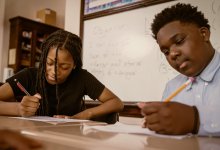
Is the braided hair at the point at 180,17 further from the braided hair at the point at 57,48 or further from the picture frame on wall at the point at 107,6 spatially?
the picture frame on wall at the point at 107,6

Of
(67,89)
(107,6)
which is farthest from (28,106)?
(107,6)

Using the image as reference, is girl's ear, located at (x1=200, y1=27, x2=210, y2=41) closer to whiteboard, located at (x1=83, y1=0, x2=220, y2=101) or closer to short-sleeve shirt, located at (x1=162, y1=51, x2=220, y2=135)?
short-sleeve shirt, located at (x1=162, y1=51, x2=220, y2=135)

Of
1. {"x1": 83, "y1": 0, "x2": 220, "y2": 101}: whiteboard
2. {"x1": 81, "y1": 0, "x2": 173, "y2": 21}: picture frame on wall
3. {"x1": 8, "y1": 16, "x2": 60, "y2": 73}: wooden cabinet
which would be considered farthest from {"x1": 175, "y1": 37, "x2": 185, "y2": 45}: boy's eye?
{"x1": 8, "y1": 16, "x2": 60, "y2": 73}: wooden cabinet

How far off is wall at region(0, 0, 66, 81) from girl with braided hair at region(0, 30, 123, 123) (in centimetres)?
325

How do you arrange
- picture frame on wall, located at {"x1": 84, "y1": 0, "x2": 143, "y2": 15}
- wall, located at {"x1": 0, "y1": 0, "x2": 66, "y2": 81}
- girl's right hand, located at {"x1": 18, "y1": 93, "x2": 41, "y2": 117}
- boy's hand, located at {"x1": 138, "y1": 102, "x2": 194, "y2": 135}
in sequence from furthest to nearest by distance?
1. wall, located at {"x1": 0, "y1": 0, "x2": 66, "y2": 81}
2. picture frame on wall, located at {"x1": 84, "y1": 0, "x2": 143, "y2": 15}
3. girl's right hand, located at {"x1": 18, "y1": 93, "x2": 41, "y2": 117}
4. boy's hand, located at {"x1": 138, "y1": 102, "x2": 194, "y2": 135}

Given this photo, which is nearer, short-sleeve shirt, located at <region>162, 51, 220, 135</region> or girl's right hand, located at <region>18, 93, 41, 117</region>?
short-sleeve shirt, located at <region>162, 51, 220, 135</region>

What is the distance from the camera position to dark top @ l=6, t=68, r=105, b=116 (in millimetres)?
1394

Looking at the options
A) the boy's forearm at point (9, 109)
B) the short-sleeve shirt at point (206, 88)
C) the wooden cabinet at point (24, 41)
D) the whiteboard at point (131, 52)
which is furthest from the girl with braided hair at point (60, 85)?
the wooden cabinet at point (24, 41)

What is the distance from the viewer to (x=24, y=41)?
15.4 feet

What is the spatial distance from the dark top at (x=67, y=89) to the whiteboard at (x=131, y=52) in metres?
0.82

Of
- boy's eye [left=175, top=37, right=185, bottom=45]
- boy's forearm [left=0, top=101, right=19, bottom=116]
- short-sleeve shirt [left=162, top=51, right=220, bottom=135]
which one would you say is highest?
boy's eye [left=175, top=37, right=185, bottom=45]

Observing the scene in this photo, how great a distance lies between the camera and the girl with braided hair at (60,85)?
135cm

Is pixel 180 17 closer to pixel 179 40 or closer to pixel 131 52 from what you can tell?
pixel 179 40

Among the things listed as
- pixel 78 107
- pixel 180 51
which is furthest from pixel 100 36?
pixel 180 51
